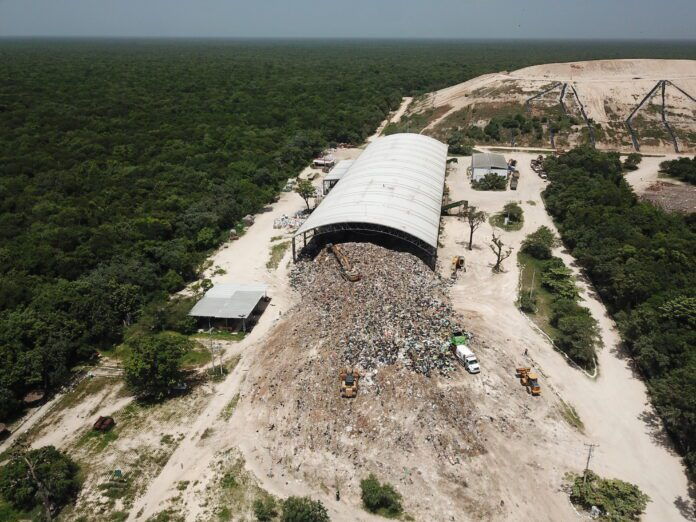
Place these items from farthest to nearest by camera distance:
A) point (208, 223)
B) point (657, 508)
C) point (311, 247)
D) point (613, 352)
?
point (208, 223), point (311, 247), point (613, 352), point (657, 508)

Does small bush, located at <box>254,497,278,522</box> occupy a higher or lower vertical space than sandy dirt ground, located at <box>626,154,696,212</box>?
lower

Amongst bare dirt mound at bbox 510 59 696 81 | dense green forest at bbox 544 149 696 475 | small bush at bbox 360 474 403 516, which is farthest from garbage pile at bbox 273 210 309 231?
bare dirt mound at bbox 510 59 696 81

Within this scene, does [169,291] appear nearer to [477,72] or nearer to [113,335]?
[113,335]

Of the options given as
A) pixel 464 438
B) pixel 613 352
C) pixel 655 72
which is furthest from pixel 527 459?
pixel 655 72

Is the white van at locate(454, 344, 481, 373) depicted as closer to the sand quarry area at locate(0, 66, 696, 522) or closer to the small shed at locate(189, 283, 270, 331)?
the sand quarry area at locate(0, 66, 696, 522)

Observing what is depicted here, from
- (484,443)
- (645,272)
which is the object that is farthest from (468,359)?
(645,272)

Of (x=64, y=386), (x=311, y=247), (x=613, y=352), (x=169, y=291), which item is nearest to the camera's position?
(x=64, y=386)
